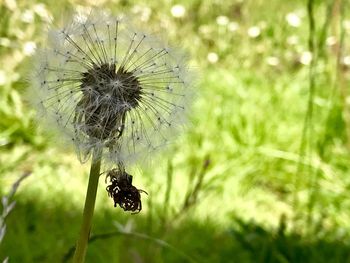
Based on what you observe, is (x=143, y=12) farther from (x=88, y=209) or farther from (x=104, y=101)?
(x=88, y=209)

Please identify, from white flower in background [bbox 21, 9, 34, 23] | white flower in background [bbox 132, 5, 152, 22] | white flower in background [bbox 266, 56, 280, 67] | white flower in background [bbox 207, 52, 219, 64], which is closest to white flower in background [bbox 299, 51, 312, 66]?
white flower in background [bbox 266, 56, 280, 67]

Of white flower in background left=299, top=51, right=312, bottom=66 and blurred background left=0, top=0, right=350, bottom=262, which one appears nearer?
blurred background left=0, top=0, right=350, bottom=262

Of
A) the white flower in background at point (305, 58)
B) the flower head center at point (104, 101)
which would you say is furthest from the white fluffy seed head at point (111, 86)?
the white flower in background at point (305, 58)

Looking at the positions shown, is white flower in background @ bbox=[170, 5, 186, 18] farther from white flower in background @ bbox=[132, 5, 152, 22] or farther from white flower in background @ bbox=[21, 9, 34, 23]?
white flower in background @ bbox=[21, 9, 34, 23]

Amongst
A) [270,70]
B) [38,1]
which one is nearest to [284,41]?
[270,70]

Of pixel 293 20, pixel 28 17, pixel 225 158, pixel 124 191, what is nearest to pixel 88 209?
pixel 124 191

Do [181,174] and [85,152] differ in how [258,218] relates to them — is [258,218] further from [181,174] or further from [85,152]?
[85,152]

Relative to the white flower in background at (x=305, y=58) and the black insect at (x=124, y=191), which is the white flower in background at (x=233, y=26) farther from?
the black insect at (x=124, y=191)
